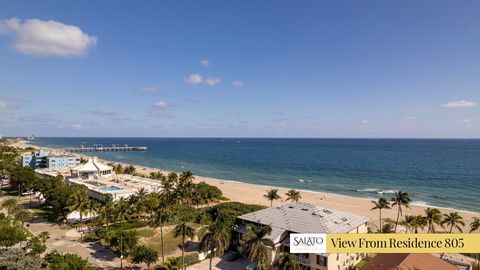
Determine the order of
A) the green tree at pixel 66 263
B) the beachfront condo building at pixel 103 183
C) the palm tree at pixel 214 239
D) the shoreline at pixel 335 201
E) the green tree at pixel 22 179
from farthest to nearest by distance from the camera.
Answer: the green tree at pixel 22 179 → the shoreline at pixel 335 201 → the beachfront condo building at pixel 103 183 → the palm tree at pixel 214 239 → the green tree at pixel 66 263

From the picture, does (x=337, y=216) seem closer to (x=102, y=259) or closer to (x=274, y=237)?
(x=274, y=237)

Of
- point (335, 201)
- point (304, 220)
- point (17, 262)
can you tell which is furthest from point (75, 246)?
point (335, 201)

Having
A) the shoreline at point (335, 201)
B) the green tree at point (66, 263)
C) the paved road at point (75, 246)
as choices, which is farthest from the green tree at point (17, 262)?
the shoreline at point (335, 201)

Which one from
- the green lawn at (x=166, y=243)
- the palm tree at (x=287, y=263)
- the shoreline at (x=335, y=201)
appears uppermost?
the palm tree at (x=287, y=263)

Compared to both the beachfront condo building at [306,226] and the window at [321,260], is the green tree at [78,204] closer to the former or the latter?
the beachfront condo building at [306,226]

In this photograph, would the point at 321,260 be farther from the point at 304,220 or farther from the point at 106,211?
the point at 106,211

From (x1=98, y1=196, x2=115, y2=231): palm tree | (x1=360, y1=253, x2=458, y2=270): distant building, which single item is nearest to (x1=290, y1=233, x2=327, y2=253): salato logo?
(x1=360, y1=253, x2=458, y2=270): distant building

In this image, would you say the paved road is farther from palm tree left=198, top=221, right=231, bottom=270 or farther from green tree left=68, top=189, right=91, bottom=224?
palm tree left=198, top=221, right=231, bottom=270
